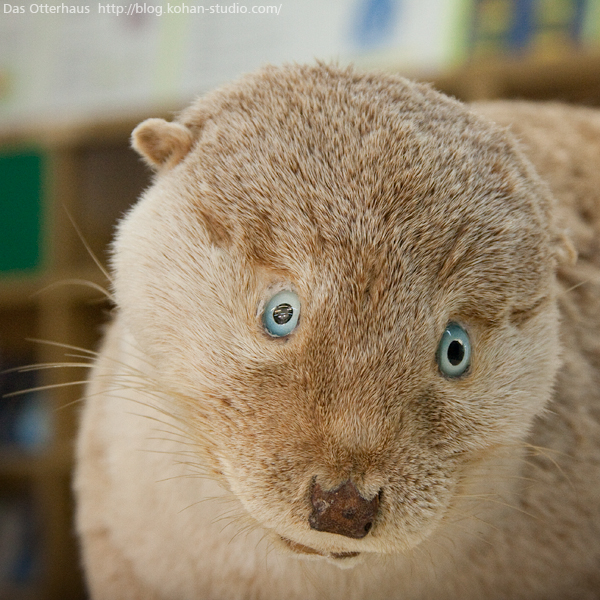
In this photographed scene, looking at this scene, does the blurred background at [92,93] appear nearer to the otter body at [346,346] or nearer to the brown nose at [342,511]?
the otter body at [346,346]

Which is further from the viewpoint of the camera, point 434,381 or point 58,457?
point 58,457

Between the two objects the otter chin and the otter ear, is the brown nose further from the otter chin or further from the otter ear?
the otter ear

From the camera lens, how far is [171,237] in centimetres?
55

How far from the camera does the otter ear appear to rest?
0.56 metres

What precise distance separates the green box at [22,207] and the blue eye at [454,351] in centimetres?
179

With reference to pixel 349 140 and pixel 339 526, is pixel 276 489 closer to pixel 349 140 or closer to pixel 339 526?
pixel 339 526

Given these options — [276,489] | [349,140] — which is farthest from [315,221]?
[276,489]

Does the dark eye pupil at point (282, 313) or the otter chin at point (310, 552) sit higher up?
the dark eye pupil at point (282, 313)

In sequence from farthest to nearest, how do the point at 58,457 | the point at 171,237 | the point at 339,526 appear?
the point at 58,457 < the point at 171,237 < the point at 339,526

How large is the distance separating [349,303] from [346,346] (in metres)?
0.03

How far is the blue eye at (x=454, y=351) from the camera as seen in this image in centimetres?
49

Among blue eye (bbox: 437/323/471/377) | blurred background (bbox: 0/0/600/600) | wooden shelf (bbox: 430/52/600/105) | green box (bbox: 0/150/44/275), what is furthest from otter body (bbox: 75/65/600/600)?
green box (bbox: 0/150/44/275)

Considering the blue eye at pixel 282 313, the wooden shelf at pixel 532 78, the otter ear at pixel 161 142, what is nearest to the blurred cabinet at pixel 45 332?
the wooden shelf at pixel 532 78

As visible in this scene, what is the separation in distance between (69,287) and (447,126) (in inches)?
64.9
